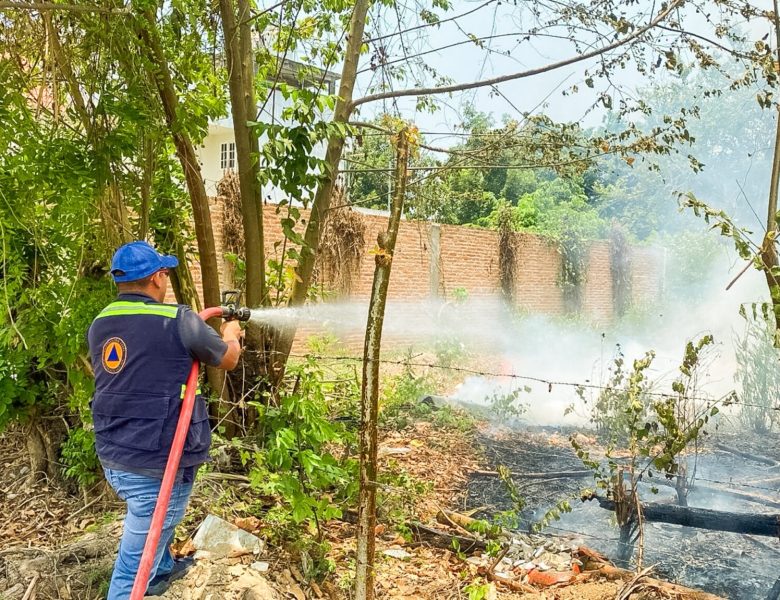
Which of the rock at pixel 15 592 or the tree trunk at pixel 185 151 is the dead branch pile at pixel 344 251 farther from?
the rock at pixel 15 592

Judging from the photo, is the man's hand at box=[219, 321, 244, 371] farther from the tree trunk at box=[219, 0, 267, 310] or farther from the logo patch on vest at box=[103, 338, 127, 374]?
the tree trunk at box=[219, 0, 267, 310]

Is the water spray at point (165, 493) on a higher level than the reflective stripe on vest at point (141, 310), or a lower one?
lower

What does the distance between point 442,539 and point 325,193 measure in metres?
2.58

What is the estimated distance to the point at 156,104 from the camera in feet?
11.7

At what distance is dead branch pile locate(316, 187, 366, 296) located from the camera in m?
9.77

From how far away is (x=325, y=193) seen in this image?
4.40 m

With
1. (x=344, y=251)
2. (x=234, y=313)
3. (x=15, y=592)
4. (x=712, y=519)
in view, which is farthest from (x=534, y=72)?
(x=344, y=251)

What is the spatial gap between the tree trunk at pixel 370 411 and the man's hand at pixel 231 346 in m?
0.63

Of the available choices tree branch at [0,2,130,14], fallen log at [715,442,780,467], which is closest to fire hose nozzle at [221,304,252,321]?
tree branch at [0,2,130,14]

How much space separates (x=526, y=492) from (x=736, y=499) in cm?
169

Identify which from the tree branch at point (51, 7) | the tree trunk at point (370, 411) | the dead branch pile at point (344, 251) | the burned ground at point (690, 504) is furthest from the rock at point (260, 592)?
the dead branch pile at point (344, 251)

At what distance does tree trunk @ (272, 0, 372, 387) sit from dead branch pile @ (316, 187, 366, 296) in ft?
16.3

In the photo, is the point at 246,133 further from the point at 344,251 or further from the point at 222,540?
the point at 344,251

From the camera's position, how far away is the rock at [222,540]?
3.31 metres
